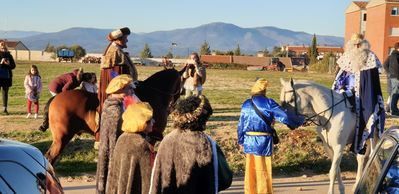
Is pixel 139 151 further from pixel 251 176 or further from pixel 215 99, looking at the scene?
pixel 215 99

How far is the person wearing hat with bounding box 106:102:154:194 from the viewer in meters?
4.98

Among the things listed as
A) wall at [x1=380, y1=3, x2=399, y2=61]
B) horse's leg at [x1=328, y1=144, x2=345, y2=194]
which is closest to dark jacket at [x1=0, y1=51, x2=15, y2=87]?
horse's leg at [x1=328, y1=144, x2=345, y2=194]

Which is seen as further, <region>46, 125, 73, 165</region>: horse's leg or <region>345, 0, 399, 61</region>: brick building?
<region>345, 0, 399, 61</region>: brick building

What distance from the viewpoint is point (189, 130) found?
462 cm

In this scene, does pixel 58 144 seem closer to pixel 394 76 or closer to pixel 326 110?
pixel 326 110

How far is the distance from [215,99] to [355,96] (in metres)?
14.2

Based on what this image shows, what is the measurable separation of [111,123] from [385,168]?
3.09 metres

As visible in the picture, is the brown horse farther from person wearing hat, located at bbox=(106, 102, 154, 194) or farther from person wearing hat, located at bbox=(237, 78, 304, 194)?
person wearing hat, located at bbox=(106, 102, 154, 194)

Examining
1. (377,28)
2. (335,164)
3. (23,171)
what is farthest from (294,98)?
(377,28)

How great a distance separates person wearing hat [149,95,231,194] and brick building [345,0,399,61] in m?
68.4

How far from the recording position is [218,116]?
52.3 ft

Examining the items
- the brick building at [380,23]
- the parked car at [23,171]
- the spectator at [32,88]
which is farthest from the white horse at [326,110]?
the brick building at [380,23]

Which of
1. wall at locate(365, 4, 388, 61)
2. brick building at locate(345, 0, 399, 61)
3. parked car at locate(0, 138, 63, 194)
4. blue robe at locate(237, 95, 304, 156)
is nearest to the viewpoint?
parked car at locate(0, 138, 63, 194)

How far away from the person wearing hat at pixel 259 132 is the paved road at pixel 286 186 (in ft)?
3.75
